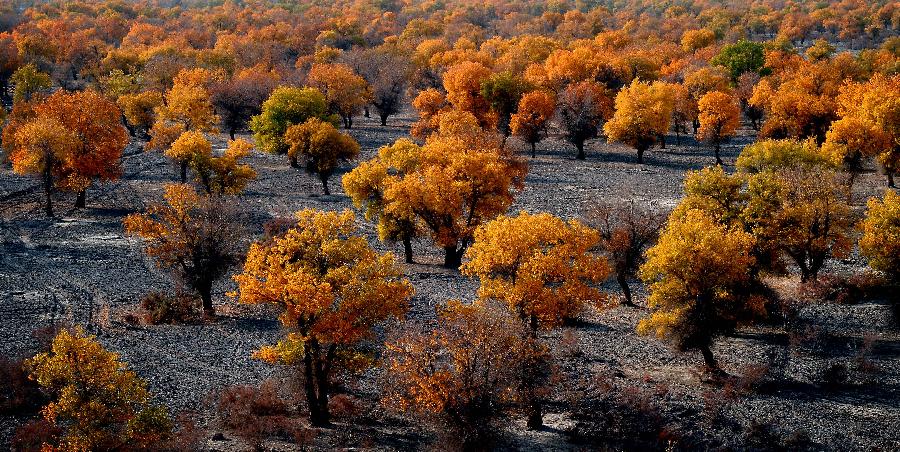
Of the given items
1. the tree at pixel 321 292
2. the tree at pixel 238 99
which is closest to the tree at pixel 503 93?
the tree at pixel 238 99

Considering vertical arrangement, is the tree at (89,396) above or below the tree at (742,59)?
below

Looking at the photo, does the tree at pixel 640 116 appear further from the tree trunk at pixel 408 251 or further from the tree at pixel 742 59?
the tree trunk at pixel 408 251

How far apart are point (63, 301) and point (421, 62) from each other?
8666 centimetres

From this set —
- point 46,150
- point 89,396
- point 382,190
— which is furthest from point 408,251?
point 89,396

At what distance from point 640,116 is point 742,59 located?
35.3m

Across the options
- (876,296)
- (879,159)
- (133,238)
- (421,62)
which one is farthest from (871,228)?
(421,62)

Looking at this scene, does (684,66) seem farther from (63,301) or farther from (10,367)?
(10,367)

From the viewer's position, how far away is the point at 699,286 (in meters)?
35.0

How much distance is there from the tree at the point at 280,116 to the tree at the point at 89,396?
49.8 meters

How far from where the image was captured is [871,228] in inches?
1592

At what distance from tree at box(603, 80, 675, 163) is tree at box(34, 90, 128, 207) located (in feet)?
147

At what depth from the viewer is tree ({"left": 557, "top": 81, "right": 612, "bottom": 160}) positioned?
8025 centimetres

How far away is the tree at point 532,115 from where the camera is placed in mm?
81594

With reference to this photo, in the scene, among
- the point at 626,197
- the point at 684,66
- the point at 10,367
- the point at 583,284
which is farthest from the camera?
the point at 684,66
